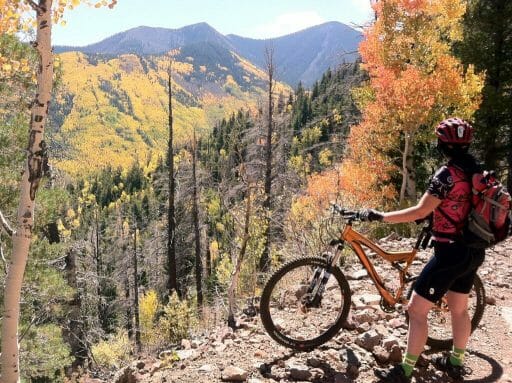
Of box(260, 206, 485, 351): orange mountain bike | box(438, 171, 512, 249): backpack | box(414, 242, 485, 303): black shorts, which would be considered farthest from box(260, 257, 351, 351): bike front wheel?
box(438, 171, 512, 249): backpack

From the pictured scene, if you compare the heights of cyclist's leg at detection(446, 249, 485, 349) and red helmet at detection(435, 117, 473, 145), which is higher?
red helmet at detection(435, 117, 473, 145)

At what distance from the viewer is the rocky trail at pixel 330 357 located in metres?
4.27

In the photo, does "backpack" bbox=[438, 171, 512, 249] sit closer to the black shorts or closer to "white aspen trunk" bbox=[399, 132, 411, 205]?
the black shorts

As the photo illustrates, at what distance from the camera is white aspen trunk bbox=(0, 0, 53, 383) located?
3.99m

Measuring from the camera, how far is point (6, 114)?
32.4 ft

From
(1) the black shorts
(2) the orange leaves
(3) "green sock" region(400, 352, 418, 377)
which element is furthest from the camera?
(2) the orange leaves

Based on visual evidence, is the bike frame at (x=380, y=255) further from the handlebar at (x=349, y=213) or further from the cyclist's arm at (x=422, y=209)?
the cyclist's arm at (x=422, y=209)

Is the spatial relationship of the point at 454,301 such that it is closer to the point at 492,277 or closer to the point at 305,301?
the point at 305,301

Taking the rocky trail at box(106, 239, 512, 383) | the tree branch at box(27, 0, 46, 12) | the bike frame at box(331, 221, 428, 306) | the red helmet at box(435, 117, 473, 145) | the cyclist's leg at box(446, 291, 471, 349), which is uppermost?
the tree branch at box(27, 0, 46, 12)

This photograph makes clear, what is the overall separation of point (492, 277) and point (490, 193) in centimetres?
461

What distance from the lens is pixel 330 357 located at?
4.48 m

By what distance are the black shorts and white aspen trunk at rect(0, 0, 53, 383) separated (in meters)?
3.79

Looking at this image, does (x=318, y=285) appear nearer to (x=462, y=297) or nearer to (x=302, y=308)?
(x=302, y=308)

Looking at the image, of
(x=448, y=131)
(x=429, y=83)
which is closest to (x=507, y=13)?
(x=429, y=83)
